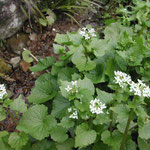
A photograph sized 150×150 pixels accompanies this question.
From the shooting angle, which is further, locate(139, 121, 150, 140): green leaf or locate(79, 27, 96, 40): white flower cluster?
locate(79, 27, 96, 40): white flower cluster

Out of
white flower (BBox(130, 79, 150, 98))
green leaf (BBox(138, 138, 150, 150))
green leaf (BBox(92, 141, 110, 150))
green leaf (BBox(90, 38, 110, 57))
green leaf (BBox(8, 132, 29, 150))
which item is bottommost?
green leaf (BBox(138, 138, 150, 150))

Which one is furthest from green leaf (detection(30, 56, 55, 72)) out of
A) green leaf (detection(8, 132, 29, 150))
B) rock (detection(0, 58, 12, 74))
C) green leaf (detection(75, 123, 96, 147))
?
green leaf (detection(75, 123, 96, 147))

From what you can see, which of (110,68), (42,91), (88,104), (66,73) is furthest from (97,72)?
(88,104)

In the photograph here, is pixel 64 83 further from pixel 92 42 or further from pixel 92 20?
pixel 92 20

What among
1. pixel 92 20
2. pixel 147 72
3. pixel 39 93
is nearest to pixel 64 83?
pixel 39 93

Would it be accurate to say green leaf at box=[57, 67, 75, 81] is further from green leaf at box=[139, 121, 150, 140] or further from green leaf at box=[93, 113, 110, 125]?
green leaf at box=[139, 121, 150, 140]

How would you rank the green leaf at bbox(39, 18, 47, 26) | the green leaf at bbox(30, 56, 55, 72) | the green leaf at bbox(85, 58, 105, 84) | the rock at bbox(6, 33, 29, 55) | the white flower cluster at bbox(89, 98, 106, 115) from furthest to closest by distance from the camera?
1. the green leaf at bbox(39, 18, 47, 26)
2. the rock at bbox(6, 33, 29, 55)
3. the green leaf at bbox(30, 56, 55, 72)
4. the green leaf at bbox(85, 58, 105, 84)
5. the white flower cluster at bbox(89, 98, 106, 115)

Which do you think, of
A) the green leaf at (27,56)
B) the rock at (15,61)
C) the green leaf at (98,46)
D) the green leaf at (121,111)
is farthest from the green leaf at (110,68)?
the rock at (15,61)

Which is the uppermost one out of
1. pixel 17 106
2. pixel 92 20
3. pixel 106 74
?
pixel 17 106
